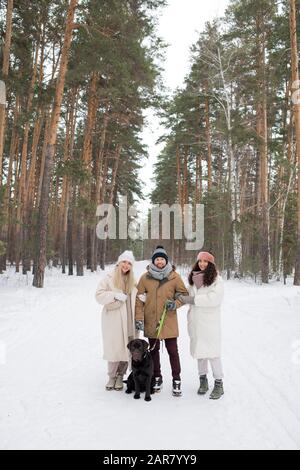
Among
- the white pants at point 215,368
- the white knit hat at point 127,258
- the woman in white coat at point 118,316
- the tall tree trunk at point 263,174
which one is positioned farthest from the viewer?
the tall tree trunk at point 263,174

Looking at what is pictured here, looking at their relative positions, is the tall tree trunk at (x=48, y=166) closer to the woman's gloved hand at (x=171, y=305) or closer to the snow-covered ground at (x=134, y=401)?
the snow-covered ground at (x=134, y=401)

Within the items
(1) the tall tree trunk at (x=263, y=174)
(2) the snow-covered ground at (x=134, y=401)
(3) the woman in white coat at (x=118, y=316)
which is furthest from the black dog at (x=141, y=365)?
(1) the tall tree trunk at (x=263, y=174)

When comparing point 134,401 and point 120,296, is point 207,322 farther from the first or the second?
point 134,401

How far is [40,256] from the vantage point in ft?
45.7

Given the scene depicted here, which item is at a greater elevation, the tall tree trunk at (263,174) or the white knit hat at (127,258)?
the tall tree trunk at (263,174)

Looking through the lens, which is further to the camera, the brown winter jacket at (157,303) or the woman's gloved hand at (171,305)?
the brown winter jacket at (157,303)

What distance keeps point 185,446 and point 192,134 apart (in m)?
22.4

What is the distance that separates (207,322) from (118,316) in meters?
1.19

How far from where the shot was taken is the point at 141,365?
4516mm

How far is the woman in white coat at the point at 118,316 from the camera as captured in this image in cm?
495

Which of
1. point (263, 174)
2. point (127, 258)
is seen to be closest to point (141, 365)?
point (127, 258)

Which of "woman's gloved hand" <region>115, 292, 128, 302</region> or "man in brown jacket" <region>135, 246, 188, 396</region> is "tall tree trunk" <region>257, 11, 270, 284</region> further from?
"woman's gloved hand" <region>115, 292, 128, 302</region>

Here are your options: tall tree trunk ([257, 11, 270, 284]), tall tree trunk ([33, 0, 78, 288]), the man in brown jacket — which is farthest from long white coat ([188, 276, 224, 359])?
tall tree trunk ([257, 11, 270, 284])

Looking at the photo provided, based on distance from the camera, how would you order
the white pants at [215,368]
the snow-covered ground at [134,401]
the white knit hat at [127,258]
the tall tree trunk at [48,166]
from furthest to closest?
the tall tree trunk at [48,166]
the white knit hat at [127,258]
the white pants at [215,368]
the snow-covered ground at [134,401]
